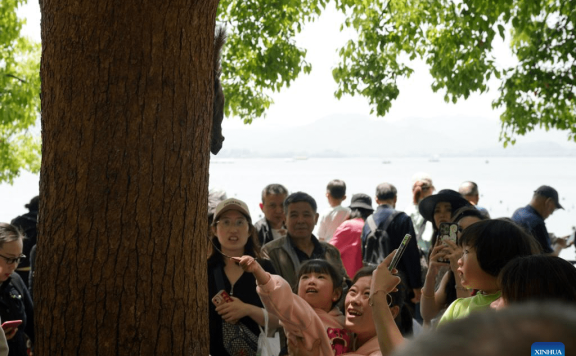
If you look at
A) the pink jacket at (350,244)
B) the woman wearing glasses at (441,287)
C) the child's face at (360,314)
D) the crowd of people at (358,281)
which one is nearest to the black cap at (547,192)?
the crowd of people at (358,281)

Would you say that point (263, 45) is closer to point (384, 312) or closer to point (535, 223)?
point (535, 223)

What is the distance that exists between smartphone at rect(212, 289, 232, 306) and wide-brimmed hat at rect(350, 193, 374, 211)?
371 cm

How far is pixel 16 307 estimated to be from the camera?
4.65 metres

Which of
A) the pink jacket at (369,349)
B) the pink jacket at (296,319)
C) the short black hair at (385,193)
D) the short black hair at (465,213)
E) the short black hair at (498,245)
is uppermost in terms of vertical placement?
the short black hair at (385,193)

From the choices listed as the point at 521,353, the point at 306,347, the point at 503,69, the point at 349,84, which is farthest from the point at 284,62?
the point at 521,353

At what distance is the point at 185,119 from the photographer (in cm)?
293

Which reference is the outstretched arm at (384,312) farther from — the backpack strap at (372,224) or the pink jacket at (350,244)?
the pink jacket at (350,244)

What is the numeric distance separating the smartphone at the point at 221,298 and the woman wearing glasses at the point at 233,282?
13 mm

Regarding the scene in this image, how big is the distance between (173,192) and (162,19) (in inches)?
28.4

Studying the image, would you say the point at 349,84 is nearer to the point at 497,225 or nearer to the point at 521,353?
the point at 497,225

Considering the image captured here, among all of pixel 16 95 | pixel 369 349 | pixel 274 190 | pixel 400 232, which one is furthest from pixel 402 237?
pixel 16 95

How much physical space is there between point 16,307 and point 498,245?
10.5 ft

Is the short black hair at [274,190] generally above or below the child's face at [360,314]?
above

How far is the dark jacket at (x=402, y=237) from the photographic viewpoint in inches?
246
